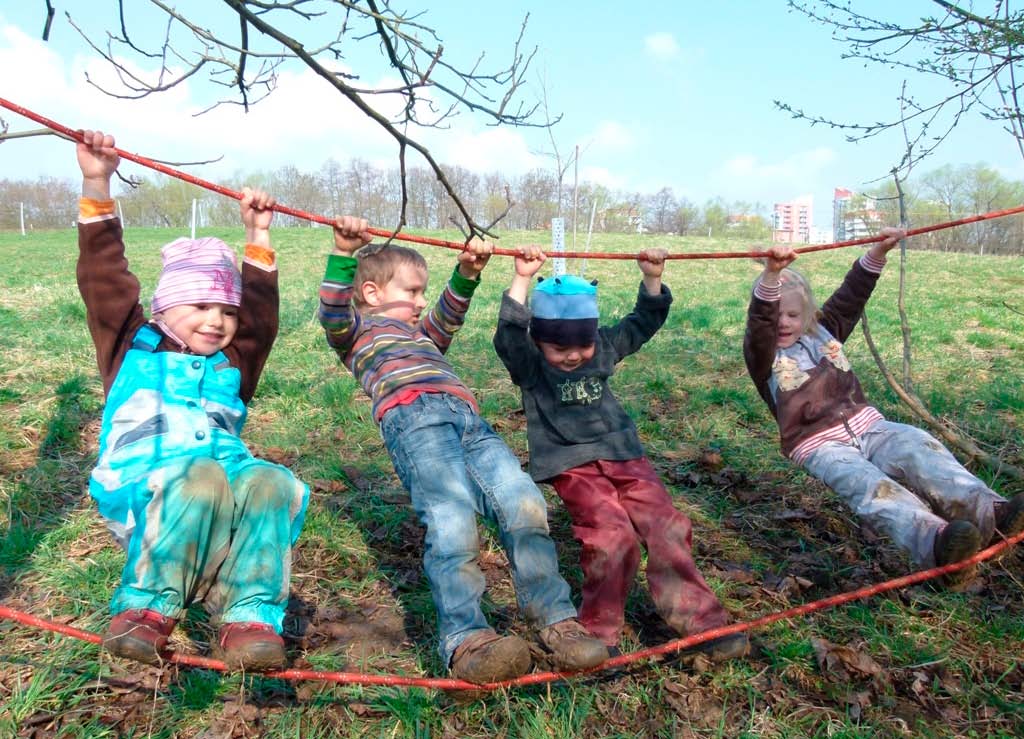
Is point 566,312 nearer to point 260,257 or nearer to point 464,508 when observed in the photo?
point 464,508

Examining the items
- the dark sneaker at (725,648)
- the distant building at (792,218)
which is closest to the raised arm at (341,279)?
the dark sneaker at (725,648)

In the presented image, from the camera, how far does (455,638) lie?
2.51 meters

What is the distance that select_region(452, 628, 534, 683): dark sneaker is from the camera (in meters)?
2.31

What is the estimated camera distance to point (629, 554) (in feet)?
10.0

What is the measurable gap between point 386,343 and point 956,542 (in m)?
2.44

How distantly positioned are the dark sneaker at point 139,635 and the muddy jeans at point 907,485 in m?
2.83

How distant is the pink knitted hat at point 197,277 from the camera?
2.97 m

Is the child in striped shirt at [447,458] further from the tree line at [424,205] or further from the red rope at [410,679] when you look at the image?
the tree line at [424,205]

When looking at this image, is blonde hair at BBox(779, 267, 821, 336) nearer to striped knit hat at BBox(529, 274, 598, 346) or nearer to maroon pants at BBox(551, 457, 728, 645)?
striped knit hat at BBox(529, 274, 598, 346)

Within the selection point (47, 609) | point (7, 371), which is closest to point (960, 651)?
point (47, 609)

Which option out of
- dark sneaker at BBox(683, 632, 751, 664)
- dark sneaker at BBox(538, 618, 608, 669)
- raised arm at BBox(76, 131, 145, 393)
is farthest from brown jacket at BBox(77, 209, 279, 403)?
dark sneaker at BBox(683, 632, 751, 664)

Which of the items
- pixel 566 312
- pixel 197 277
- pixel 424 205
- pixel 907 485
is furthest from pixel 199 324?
pixel 424 205

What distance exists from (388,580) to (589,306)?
1.54 metres

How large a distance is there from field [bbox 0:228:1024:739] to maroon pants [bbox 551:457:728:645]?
0.18m
